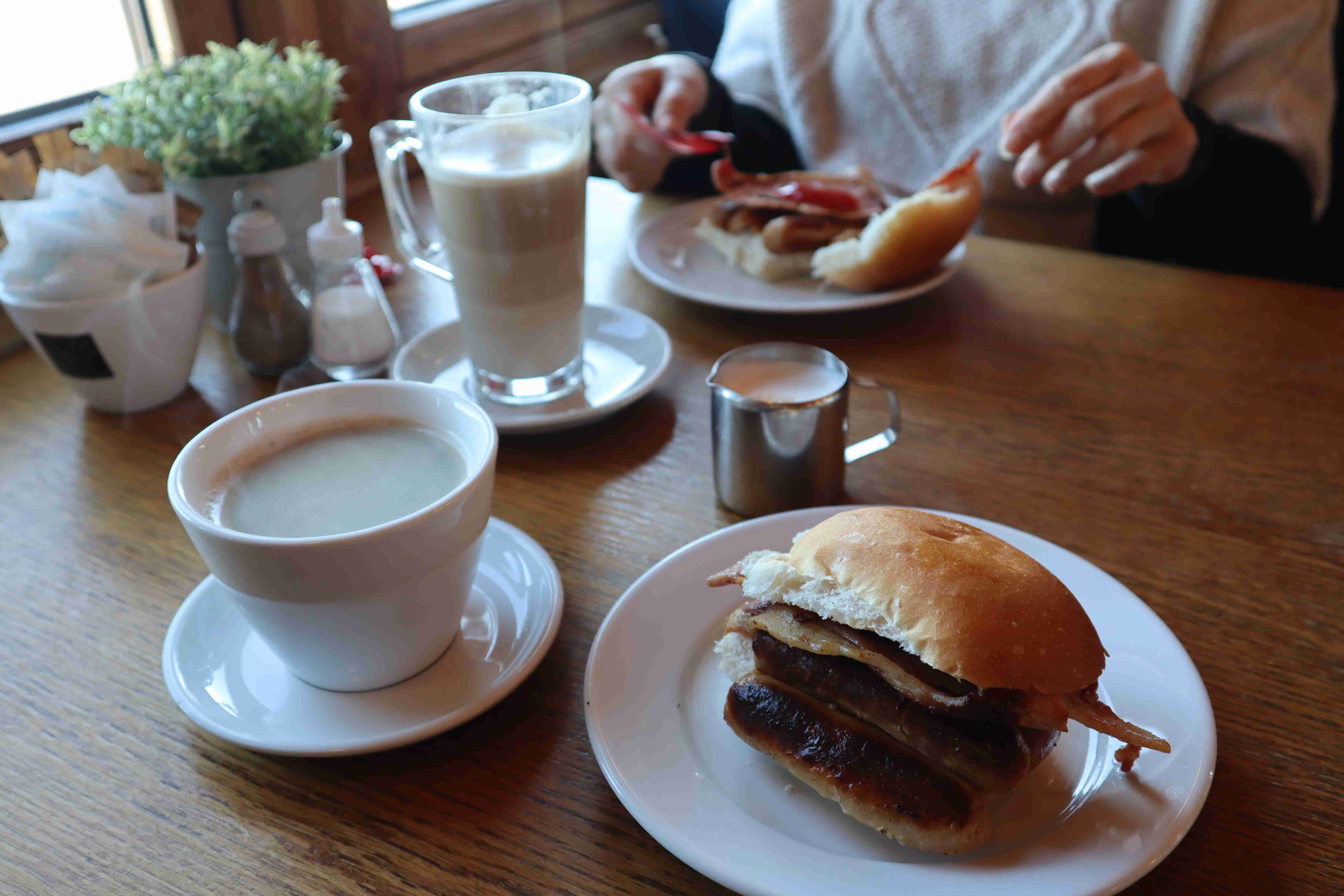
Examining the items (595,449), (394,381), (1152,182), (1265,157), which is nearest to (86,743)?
(394,381)

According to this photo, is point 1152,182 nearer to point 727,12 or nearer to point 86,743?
Answer: point 727,12

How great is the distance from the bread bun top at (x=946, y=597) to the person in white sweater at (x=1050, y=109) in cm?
101

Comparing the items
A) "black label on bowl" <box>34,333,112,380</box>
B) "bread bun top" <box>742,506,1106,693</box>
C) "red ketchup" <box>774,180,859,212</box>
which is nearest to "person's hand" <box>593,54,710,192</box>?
"red ketchup" <box>774,180,859,212</box>

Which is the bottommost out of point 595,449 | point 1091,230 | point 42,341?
point 1091,230

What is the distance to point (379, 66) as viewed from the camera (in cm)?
214

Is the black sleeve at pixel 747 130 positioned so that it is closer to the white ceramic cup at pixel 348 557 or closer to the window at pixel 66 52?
the window at pixel 66 52

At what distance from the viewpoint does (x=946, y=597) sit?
58cm

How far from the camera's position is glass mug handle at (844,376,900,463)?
948 mm

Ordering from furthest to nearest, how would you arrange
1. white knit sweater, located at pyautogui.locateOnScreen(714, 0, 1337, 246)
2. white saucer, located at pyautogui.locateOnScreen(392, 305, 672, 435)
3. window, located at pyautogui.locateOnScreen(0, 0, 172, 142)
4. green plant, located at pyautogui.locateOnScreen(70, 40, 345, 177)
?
white knit sweater, located at pyautogui.locateOnScreen(714, 0, 1337, 246) < window, located at pyautogui.locateOnScreen(0, 0, 172, 142) < green plant, located at pyautogui.locateOnScreen(70, 40, 345, 177) < white saucer, located at pyautogui.locateOnScreen(392, 305, 672, 435)

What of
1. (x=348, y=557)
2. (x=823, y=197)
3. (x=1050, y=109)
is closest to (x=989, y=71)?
(x=1050, y=109)

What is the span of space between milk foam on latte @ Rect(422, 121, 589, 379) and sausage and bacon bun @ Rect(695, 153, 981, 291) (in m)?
0.42

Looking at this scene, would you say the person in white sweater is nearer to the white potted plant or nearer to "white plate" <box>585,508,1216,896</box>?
the white potted plant

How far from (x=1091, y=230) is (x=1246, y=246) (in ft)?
0.94

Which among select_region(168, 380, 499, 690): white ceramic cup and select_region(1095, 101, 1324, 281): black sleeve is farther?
select_region(1095, 101, 1324, 281): black sleeve
